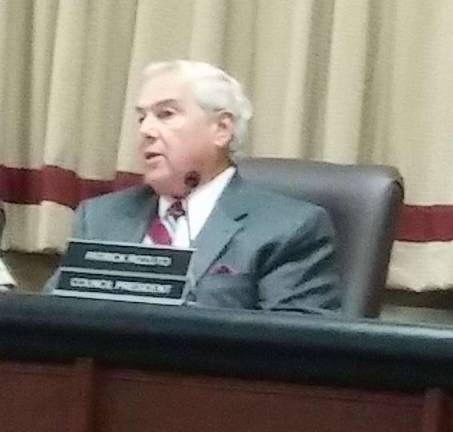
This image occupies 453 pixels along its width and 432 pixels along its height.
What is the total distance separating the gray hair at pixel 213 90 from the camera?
7.79 ft

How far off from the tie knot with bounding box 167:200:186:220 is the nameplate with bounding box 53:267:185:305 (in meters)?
0.82

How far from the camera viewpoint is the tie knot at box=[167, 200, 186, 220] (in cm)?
234

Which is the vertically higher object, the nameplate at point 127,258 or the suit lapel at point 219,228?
the suit lapel at point 219,228

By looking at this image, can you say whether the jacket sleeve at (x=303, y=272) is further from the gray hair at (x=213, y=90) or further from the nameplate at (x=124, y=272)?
the nameplate at (x=124, y=272)

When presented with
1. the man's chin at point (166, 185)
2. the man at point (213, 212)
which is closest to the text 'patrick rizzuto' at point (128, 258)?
the man at point (213, 212)

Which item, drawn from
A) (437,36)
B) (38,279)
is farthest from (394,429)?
(38,279)

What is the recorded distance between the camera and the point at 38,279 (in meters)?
3.07

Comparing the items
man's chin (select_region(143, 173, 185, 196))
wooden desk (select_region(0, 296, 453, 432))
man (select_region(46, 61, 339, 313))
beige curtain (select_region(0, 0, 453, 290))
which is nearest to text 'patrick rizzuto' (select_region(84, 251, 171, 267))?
wooden desk (select_region(0, 296, 453, 432))

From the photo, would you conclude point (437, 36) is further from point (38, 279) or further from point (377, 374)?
point (377, 374)

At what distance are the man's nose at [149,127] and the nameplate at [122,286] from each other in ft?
2.79

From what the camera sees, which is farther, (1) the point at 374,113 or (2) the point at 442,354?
(1) the point at 374,113

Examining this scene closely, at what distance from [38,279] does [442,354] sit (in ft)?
7.38

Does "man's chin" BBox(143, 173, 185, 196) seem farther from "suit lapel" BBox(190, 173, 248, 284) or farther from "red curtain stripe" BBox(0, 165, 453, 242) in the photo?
"red curtain stripe" BBox(0, 165, 453, 242)

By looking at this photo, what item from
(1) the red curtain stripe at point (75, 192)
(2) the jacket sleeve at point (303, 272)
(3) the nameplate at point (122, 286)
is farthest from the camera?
(1) the red curtain stripe at point (75, 192)
